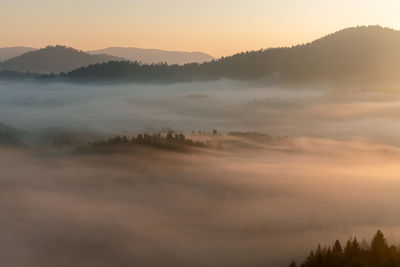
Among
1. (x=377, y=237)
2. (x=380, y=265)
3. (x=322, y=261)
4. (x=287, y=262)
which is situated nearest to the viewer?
(x=380, y=265)

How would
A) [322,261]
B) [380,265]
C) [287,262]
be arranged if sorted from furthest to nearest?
1. [287,262]
2. [322,261]
3. [380,265]

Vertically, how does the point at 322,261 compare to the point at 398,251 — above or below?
below

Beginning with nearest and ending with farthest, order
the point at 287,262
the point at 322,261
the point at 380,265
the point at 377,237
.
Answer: the point at 380,265
the point at 377,237
the point at 322,261
the point at 287,262

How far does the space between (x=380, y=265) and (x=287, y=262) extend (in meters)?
93.0

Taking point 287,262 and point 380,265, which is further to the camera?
point 287,262

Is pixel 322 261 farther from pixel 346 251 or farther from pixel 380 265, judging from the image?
pixel 380 265

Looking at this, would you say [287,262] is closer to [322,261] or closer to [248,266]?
[248,266]

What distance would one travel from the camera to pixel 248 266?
198500 mm

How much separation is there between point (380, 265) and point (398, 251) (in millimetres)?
9373

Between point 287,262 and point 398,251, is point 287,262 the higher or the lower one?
the lower one

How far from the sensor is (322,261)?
126 m

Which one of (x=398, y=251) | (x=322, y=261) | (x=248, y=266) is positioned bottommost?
A: (x=248, y=266)

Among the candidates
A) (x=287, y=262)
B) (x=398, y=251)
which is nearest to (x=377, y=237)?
(x=398, y=251)

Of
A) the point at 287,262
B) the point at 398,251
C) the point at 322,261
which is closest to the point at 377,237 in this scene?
the point at 398,251
